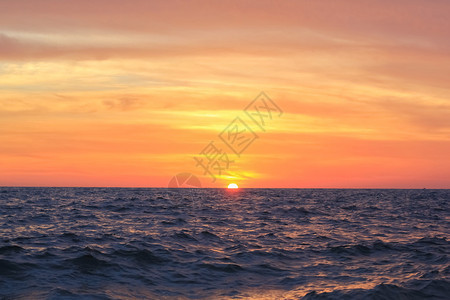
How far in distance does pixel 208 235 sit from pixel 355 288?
12.9 meters

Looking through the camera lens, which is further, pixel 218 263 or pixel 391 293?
pixel 218 263

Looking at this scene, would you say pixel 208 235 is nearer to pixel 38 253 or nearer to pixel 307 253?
pixel 307 253

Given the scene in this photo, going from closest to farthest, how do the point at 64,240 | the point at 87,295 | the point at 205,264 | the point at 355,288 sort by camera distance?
the point at 87,295, the point at 355,288, the point at 205,264, the point at 64,240

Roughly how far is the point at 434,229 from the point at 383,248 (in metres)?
11.1

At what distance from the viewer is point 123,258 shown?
770 inches

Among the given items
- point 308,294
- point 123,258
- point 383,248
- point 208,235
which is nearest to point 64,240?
point 123,258

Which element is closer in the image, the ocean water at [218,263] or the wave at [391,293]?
the wave at [391,293]

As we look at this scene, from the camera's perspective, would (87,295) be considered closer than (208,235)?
Yes

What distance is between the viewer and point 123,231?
90.6ft

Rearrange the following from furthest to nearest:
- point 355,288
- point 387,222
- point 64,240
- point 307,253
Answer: point 387,222, point 64,240, point 307,253, point 355,288

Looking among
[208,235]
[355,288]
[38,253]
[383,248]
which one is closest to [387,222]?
[383,248]

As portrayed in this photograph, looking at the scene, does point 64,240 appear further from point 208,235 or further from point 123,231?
point 208,235

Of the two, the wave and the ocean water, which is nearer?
the wave

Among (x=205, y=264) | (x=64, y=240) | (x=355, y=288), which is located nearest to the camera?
(x=355, y=288)
